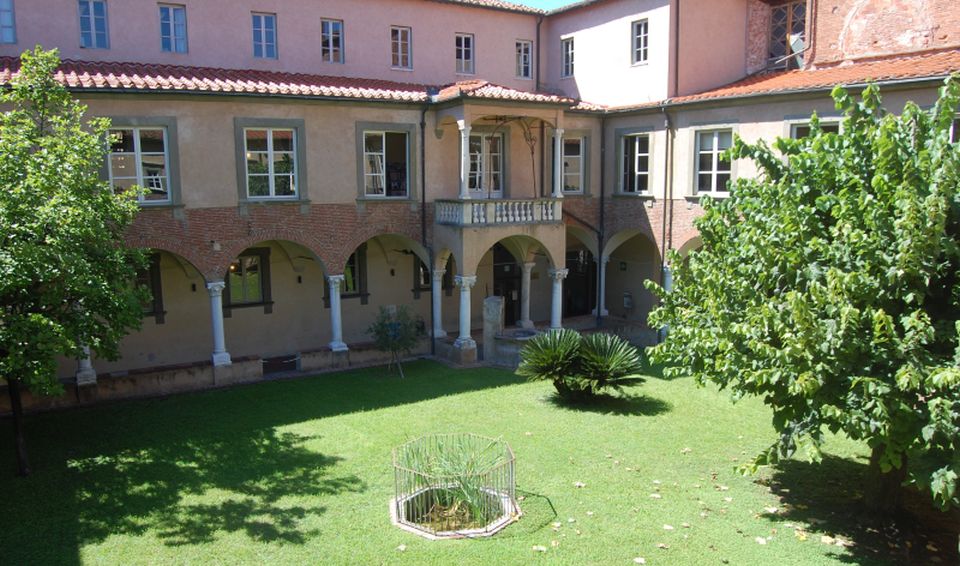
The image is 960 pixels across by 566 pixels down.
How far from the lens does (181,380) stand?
1806 centimetres

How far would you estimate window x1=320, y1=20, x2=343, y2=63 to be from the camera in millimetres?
22828

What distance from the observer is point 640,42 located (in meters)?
23.6

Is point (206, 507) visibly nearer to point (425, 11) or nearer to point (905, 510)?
point (905, 510)

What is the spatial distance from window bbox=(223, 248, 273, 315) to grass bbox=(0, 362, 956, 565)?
445 cm

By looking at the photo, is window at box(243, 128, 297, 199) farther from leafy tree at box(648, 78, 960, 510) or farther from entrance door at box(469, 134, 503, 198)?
leafy tree at box(648, 78, 960, 510)

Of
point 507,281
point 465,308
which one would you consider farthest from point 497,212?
point 507,281

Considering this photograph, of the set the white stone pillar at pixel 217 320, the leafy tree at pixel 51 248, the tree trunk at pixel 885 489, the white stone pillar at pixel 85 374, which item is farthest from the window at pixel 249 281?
the tree trunk at pixel 885 489

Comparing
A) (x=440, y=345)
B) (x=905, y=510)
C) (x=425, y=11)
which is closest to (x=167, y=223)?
(x=440, y=345)

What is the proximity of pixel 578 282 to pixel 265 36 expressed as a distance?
14.2 metres

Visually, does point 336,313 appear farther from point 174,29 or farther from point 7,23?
point 7,23

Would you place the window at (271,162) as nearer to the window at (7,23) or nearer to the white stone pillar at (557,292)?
the window at (7,23)

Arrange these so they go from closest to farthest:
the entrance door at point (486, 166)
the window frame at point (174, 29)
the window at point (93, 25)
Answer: the window at point (93, 25)
the window frame at point (174, 29)
the entrance door at point (486, 166)

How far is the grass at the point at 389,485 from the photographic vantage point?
9.47m

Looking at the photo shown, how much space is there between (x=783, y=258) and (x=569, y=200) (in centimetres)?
1523
